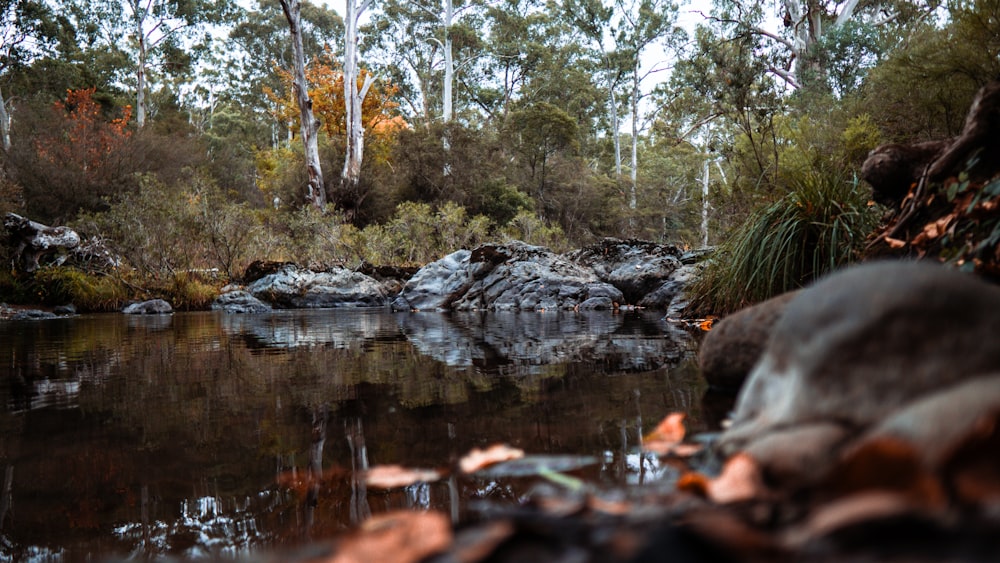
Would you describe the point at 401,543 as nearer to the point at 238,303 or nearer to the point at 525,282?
the point at 525,282

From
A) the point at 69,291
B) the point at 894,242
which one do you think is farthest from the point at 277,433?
the point at 69,291

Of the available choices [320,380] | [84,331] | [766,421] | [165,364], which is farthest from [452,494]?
[84,331]

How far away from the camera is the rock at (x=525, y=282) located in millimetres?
11297

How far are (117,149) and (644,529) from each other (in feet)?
71.8

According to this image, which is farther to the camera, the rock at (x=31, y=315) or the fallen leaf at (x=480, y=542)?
the rock at (x=31, y=315)

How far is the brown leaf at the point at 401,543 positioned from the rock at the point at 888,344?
0.73 meters

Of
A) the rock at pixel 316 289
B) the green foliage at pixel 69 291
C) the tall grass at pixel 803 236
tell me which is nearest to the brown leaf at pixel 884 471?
the tall grass at pixel 803 236

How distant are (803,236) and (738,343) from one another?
2.49 meters

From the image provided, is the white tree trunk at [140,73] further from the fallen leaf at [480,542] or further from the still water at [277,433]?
the fallen leaf at [480,542]

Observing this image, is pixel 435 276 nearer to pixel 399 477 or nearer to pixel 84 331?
pixel 84 331

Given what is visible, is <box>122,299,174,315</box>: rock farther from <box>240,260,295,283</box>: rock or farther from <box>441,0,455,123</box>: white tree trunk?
<box>441,0,455,123</box>: white tree trunk

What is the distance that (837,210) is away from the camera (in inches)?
157

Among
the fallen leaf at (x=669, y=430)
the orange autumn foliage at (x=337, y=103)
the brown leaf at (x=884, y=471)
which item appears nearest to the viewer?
the brown leaf at (x=884, y=471)

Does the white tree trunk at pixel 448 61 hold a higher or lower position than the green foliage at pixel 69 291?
higher
